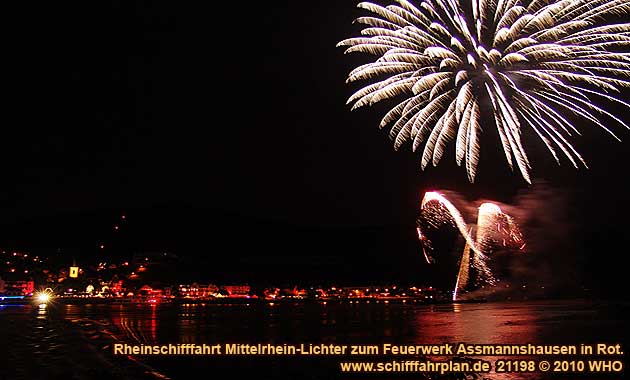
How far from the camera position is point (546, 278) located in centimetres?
9231

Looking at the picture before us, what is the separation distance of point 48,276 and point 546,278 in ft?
423

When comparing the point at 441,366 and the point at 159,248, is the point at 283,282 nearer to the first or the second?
the point at 159,248

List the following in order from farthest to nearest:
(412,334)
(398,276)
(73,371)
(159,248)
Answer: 1. (159,248)
2. (398,276)
3. (412,334)
4. (73,371)

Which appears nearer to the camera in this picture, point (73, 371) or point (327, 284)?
point (73, 371)

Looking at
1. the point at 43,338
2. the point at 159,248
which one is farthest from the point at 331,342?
the point at 159,248

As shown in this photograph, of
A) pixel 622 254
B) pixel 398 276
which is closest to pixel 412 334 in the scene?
pixel 622 254

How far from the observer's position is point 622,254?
10200cm

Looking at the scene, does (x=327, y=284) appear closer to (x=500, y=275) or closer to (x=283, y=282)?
(x=283, y=282)

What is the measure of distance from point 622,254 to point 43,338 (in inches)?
3952

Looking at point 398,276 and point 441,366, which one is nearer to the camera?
point 441,366

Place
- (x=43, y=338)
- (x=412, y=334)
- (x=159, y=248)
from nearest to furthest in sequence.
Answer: (x=43, y=338)
(x=412, y=334)
(x=159, y=248)

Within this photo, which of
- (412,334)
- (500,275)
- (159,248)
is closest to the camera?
(412,334)

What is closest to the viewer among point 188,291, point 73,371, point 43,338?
point 73,371

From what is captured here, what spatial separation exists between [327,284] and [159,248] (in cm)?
5804
